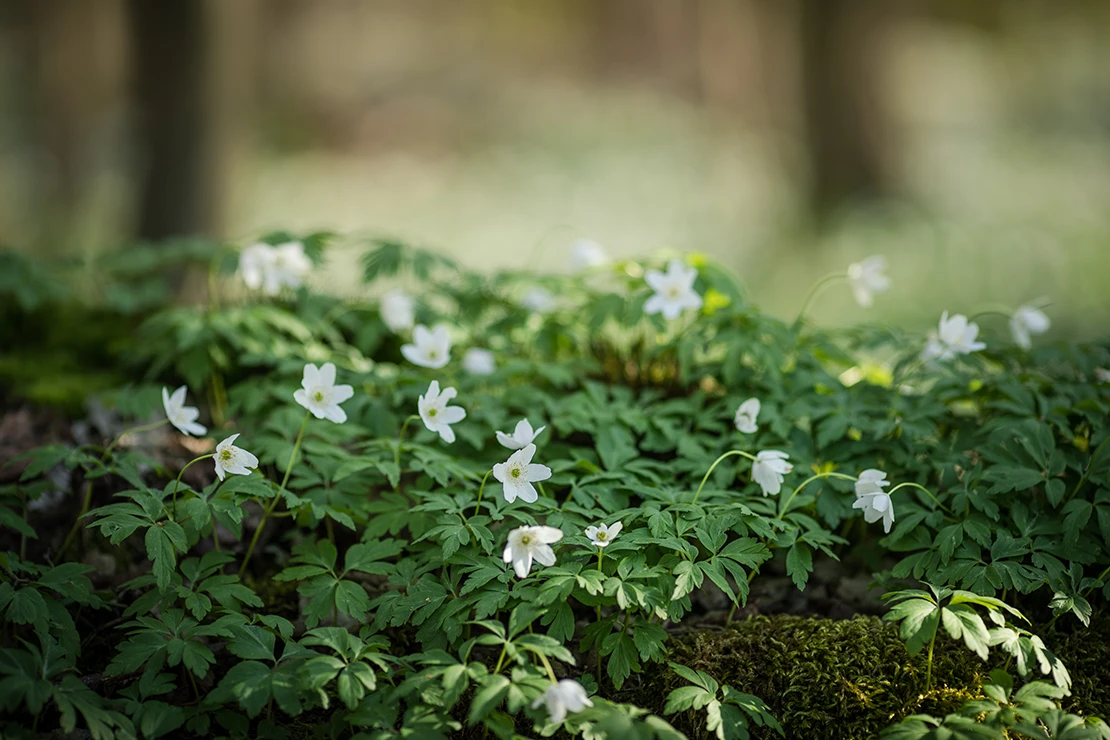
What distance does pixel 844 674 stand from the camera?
1.97 metres

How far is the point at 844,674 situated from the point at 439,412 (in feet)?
4.18

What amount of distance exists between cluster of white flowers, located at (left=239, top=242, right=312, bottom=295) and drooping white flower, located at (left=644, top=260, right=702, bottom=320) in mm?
1357

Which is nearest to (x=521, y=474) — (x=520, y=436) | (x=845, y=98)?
(x=520, y=436)

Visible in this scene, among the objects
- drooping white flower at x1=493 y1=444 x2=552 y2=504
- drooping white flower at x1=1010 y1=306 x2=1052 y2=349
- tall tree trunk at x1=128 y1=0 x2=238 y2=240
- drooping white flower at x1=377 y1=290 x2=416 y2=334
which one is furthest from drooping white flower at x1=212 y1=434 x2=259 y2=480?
tall tree trunk at x1=128 y1=0 x2=238 y2=240

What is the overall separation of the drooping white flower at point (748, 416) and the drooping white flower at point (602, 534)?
611 millimetres

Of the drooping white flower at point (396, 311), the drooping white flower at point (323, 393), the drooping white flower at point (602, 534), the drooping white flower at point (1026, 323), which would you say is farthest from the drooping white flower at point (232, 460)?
the drooping white flower at point (1026, 323)

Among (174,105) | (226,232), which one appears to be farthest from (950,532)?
(174,105)

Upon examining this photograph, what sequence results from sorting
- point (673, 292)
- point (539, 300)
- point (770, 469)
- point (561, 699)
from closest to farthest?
point (561, 699) → point (770, 469) → point (673, 292) → point (539, 300)

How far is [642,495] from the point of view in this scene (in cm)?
219

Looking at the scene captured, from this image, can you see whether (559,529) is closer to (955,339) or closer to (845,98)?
(955,339)

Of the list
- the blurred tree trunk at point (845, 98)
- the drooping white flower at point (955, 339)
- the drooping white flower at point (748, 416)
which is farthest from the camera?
the blurred tree trunk at point (845, 98)

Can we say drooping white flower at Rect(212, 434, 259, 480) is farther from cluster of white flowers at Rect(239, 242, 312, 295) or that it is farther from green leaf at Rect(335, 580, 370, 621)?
cluster of white flowers at Rect(239, 242, 312, 295)

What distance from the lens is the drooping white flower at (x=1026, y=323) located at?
8.90 ft

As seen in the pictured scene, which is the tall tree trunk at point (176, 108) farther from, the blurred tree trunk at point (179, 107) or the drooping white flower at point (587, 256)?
the drooping white flower at point (587, 256)
